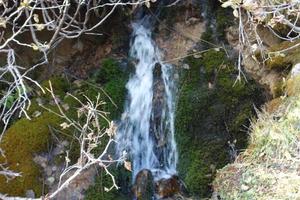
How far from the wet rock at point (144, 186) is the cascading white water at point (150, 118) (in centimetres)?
13

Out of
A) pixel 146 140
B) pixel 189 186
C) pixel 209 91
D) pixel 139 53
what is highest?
pixel 139 53

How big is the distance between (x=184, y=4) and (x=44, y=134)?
263 centimetres

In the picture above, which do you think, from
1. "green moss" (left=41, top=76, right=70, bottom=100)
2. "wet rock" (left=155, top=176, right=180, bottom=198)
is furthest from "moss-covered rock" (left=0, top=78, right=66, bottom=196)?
"wet rock" (left=155, top=176, right=180, bottom=198)

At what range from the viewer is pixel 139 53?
228 inches

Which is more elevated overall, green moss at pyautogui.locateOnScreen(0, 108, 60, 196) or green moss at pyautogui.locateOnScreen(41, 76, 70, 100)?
green moss at pyautogui.locateOnScreen(41, 76, 70, 100)

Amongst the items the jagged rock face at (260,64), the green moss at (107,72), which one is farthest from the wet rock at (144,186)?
the jagged rock face at (260,64)

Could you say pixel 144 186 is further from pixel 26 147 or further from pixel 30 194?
pixel 26 147

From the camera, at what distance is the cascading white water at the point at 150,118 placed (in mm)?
4945

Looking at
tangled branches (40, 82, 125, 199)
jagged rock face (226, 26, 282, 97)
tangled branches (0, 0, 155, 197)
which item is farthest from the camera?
jagged rock face (226, 26, 282, 97)

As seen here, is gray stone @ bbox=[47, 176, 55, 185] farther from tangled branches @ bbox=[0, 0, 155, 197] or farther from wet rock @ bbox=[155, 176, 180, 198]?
wet rock @ bbox=[155, 176, 180, 198]

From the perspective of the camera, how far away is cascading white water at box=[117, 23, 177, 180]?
4.95m

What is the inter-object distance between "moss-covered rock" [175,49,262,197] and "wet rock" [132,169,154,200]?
376mm

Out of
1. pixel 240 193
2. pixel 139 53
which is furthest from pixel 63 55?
pixel 240 193

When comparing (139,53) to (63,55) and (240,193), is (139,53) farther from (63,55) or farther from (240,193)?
(240,193)
